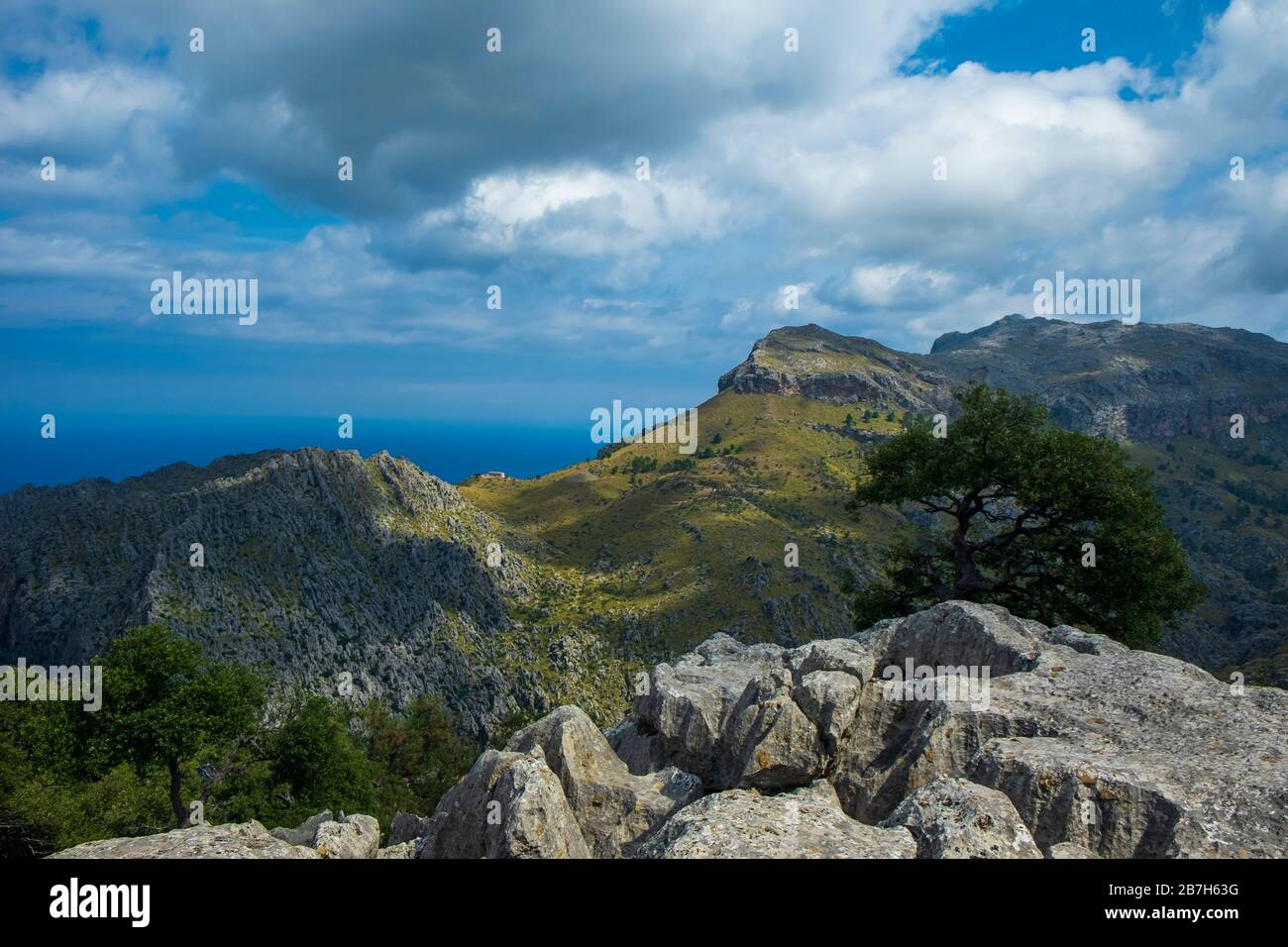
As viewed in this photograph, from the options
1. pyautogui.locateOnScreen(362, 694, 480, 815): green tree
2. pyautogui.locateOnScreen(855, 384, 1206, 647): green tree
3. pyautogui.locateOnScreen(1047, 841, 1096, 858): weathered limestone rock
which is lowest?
pyautogui.locateOnScreen(362, 694, 480, 815): green tree

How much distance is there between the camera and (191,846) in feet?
42.0

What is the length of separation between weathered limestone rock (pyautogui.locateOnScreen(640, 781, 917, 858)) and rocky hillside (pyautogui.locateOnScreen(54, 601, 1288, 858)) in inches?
1.7

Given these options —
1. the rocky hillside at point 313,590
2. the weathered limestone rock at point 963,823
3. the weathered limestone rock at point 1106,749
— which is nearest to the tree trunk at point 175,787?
the weathered limestone rock at point 1106,749

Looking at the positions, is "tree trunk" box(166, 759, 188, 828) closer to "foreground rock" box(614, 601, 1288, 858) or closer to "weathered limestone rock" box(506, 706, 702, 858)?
"foreground rock" box(614, 601, 1288, 858)

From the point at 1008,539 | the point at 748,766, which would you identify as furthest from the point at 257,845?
the point at 1008,539

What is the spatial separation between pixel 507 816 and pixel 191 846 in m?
5.86

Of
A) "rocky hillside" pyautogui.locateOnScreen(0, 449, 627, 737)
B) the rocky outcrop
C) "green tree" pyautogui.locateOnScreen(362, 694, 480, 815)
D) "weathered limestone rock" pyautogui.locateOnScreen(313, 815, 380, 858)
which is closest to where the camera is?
the rocky outcrop

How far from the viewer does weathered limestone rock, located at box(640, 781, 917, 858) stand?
38.2ft

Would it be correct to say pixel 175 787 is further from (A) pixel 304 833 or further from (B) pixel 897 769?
(B) pixel 897 769

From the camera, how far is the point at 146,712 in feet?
107

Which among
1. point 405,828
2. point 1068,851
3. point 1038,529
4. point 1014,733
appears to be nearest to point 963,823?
point 1068,851

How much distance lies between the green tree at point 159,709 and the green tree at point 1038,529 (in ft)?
111

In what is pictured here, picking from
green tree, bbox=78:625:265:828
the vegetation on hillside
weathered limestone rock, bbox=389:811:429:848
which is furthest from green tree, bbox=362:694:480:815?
weathered limestone rock, bbox=389:811:429:848

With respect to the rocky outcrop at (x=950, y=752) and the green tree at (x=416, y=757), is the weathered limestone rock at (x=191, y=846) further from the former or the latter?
the green tree at (x=416, y=757)
